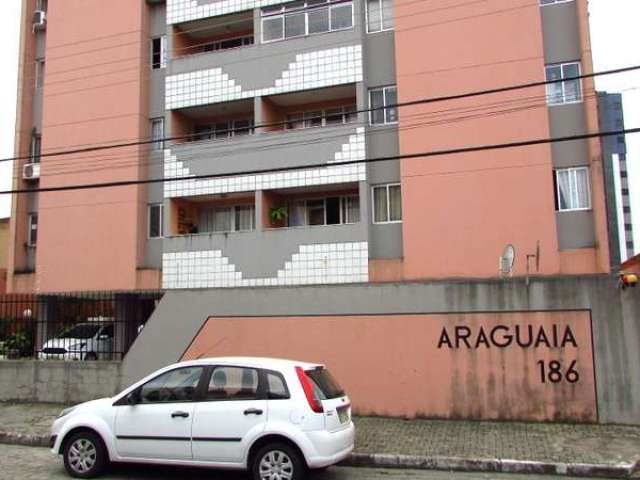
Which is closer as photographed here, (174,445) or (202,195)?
(174,445)

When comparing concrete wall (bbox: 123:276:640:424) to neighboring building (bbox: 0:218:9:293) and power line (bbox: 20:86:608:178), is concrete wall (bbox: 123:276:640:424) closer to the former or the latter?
power line (bbox: 20:86:608:178)

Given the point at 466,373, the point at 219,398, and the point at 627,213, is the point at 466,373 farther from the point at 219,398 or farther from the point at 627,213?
the point at 627,213

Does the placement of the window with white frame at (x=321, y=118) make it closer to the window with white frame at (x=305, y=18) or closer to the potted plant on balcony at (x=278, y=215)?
the window with white frame at (x=305, y=18)

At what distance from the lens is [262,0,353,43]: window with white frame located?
19.0 m

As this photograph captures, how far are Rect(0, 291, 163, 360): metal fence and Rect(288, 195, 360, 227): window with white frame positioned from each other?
6.84m

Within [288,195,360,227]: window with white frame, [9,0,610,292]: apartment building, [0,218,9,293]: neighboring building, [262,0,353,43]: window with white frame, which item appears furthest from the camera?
[0,218,9,293]: neighboring building

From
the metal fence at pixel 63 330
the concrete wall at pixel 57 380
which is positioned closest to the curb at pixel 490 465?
the concrete wall at pixel 57 380

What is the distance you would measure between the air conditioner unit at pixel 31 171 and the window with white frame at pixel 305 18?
9828 mm

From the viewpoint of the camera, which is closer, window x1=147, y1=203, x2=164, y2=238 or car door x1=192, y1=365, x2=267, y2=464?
car door x1=192, y1=365, x2=267, y2=464

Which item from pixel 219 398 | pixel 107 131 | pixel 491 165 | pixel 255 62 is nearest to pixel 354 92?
pixel 255 62

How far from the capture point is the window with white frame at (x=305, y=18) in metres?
19.0

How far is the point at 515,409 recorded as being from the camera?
420 inches

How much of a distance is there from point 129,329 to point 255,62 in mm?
9699

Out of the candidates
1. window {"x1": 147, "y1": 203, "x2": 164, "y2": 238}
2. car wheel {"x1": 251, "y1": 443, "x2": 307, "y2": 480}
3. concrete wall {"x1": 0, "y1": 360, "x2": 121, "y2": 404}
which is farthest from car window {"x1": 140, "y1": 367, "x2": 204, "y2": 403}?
window {"x1": 147, "y1": 203, "x2": 164, "y2": 238}
